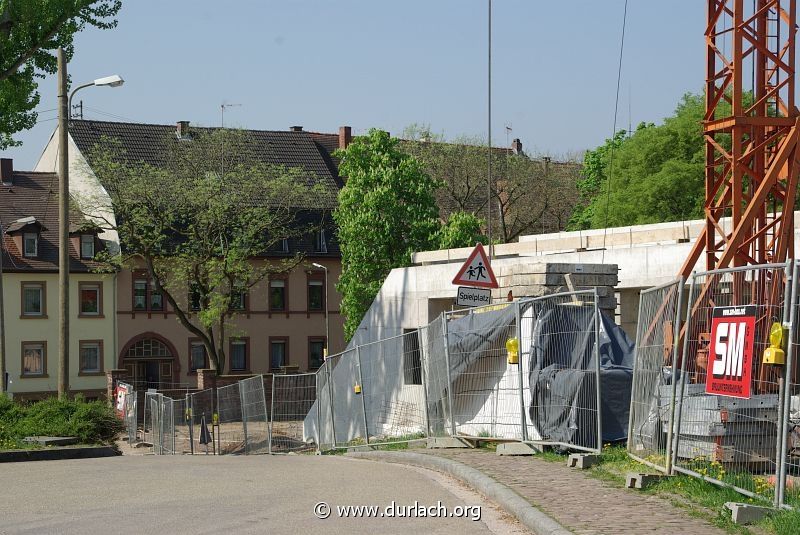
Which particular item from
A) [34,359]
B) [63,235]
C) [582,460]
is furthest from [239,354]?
[582,460]

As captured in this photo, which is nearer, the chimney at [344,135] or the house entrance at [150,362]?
the house entrance at [150,362]

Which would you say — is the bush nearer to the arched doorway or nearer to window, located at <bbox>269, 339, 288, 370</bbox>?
the arched doorway

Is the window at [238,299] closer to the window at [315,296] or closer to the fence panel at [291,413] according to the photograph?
the window at [315,296]

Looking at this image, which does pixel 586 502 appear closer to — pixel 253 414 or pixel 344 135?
pixel 253 414

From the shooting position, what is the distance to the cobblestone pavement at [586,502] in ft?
29.3

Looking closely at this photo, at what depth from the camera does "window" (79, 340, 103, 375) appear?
210 ft

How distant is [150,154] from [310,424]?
40531 mm

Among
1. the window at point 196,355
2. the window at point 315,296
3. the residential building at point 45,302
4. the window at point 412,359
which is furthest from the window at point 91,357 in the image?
the window at point 412,359

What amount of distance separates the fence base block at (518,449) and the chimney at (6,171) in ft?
187

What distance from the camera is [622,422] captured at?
559 inches

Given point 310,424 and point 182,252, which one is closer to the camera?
point 310,424

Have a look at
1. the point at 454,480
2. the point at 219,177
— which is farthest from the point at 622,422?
the point at 219,177

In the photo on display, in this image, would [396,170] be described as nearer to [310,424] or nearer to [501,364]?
[310,424]

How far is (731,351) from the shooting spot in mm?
9820
